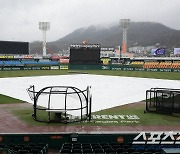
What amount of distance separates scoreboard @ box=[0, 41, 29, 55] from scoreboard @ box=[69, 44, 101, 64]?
25423 millimetres

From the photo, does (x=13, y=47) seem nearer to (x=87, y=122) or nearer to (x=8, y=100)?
(x=8, y=100)

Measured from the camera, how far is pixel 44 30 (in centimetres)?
16250

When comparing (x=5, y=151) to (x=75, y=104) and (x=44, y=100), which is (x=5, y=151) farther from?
(x=44, y=100)

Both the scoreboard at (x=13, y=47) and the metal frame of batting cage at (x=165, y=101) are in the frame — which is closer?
the metal frame of batting cage at (x=165, y=101)

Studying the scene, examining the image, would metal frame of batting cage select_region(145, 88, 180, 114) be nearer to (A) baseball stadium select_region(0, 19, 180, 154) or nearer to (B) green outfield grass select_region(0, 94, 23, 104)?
(A) baseball stadium select_region(0, 19, 180, 154)

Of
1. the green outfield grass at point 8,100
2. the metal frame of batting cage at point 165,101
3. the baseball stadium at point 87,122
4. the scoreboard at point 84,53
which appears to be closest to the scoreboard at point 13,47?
the scoreboard at point 84,53

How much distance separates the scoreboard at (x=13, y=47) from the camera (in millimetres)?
86625

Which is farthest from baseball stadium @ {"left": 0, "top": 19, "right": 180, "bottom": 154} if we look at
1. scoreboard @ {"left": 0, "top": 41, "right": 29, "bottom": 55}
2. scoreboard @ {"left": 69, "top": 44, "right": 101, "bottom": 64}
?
scoreboard @ {"left": 0, "top": 41, "right": 29, "bottom": 55}

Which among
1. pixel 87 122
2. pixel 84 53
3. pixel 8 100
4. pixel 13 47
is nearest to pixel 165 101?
pixel 87 122

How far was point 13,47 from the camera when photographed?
8825 centimetres

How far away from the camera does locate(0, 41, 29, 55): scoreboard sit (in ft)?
284

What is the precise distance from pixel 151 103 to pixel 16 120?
33.7ft

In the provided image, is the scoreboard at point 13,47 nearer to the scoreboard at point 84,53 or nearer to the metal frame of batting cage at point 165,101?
the scoreboard at point 84,53

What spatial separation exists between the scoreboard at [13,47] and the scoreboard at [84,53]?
83.4 feet
